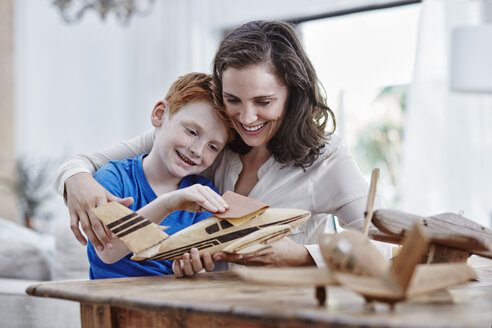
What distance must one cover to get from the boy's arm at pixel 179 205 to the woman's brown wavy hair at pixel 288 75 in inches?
13.8

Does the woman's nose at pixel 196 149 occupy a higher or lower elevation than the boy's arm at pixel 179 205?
higher

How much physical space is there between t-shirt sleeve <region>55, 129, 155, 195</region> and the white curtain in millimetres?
2589

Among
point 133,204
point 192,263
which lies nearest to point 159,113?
point 133,204

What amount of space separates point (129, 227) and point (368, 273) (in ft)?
1.50

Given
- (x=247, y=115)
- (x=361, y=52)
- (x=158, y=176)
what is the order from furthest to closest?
(x=361, y=52) → (x=158, y=176) → (x=247, y=115)

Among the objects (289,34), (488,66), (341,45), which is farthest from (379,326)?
(341,45)

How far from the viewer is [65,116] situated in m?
4.95

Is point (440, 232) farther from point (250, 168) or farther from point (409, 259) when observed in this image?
point (250, 168)

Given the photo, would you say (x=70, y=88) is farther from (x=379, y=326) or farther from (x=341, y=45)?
(x=379, y=326)

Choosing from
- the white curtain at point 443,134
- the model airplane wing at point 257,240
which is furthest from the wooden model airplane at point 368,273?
the white curtain at point 443,134

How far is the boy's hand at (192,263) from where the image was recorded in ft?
3.35

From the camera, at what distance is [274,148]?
4.78 feet

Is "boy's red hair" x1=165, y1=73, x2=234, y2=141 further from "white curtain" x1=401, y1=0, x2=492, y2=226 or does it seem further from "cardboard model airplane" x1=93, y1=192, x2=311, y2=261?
"white curtain" x1=401, y1=0, x2=492, y2=226

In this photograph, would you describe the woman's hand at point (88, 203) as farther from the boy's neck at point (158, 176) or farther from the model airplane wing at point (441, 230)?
the model airplane wing at point (441, 230)
